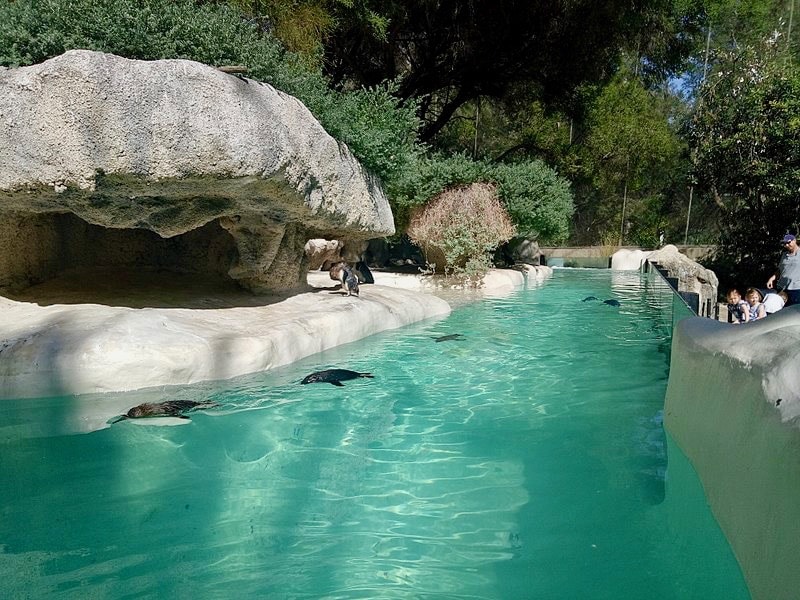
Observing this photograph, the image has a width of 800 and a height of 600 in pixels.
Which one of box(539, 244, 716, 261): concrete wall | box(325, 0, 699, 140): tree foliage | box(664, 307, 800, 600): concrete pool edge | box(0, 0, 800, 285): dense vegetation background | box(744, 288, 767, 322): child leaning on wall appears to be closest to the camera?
box(664, 307, 800, 600): concrete pool edge

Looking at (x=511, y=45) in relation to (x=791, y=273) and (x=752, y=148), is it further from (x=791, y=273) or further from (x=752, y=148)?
(x=791, y=273)

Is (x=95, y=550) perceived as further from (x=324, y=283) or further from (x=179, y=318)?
(x=324, y=283)

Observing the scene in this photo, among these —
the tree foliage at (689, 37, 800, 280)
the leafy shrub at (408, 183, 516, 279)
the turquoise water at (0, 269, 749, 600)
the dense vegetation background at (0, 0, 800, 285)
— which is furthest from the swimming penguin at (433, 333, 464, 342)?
the tree foliage at (689, 37, 800, 280)

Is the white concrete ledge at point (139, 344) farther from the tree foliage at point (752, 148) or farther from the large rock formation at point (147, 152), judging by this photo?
the tree foliage at point (752, 148)

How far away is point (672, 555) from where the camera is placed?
2965 mm

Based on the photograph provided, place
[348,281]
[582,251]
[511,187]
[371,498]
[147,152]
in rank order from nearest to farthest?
1. [371,498]
2. [147,152]
3. [348,281]
4. [511,187]
5. [582,251]

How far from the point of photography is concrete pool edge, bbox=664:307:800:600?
2.17 metres

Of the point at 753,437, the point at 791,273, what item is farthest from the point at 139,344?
the point at 791,273

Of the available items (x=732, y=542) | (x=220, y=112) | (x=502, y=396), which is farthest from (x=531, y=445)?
(x=220, y=112)

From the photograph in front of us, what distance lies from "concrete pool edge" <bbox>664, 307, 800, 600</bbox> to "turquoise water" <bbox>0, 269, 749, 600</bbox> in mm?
261

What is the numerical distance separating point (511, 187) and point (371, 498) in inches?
513

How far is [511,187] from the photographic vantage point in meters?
15.7

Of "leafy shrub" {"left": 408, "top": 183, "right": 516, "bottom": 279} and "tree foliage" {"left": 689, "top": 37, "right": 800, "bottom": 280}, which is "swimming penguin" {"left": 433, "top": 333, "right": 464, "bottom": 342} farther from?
"tree foliage" {"left": 689, "top": 37, "right": 800, "bottom": 280}

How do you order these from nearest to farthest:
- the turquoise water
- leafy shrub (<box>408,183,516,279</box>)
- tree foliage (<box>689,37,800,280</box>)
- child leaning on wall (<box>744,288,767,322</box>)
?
1. the turquoise water
2. child leaning on wall (<box>744,288,767,322</box>)
3. tree foliage (<box>689,37,800,280</box>)
4. leafy shrub (<box>408,183,516,279</box>)
